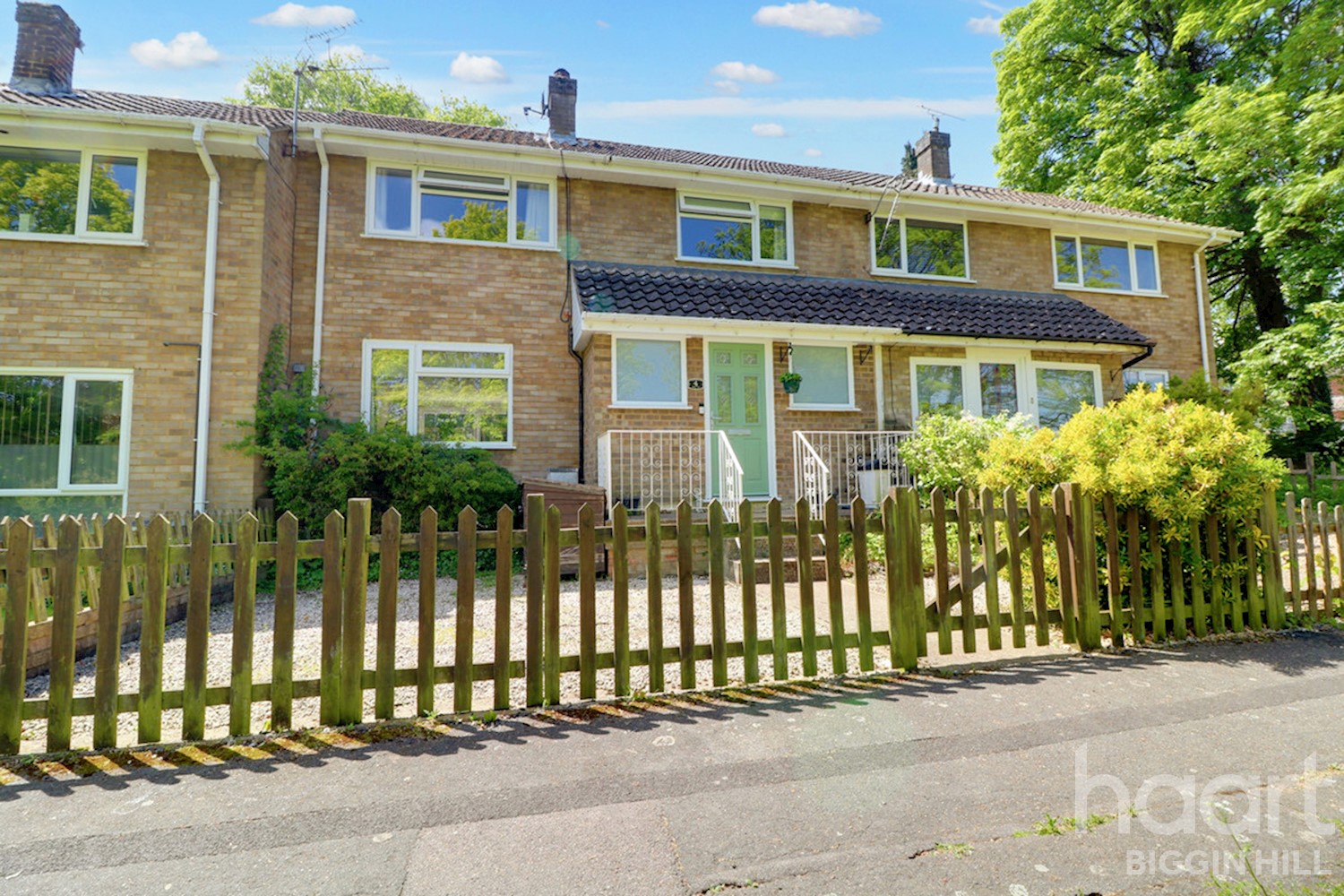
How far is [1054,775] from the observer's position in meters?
2.89

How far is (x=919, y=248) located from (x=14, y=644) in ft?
46.0

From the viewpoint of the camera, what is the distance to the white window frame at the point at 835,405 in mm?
10766

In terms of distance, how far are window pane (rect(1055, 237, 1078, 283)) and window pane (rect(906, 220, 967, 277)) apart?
7.72ft

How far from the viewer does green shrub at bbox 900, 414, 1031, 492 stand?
8211mm

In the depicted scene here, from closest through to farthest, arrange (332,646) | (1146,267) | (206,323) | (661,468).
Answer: (332,646) → (206,323) → (661,468) → (1146,267)

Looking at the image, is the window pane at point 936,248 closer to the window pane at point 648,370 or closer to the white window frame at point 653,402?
the white window frame at point 653,402

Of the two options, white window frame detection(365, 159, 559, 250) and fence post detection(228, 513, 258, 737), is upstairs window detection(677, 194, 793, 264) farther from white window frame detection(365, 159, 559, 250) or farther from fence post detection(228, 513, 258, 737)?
fence post detection(228, 513, 258, 737)

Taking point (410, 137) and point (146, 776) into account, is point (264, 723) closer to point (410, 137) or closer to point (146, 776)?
point (146, 776)

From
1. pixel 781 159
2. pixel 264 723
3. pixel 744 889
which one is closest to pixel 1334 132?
pixel 781 159

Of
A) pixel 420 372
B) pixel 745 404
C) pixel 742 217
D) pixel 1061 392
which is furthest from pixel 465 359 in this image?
pixel 1061 392

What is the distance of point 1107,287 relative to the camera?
1421cm

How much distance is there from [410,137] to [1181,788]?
451 inches

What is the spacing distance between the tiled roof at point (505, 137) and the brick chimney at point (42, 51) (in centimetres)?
33

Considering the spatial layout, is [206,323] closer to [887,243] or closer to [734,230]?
[734,230]
